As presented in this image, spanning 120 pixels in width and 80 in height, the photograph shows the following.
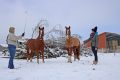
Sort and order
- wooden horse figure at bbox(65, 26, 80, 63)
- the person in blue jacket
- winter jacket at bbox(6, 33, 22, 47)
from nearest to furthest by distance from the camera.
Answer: winter jacket at bbox(6, 33, 22, 47) < the person in blue jacket < wooden horse figure at bbox(65, 26, 80, 63)

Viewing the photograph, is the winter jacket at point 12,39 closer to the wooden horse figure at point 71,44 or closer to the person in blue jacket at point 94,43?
the wooden horse figure at point 71,44

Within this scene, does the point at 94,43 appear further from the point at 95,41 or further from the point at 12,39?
the point at 12,39

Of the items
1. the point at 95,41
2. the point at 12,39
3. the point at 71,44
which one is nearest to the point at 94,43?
the point at 95,41

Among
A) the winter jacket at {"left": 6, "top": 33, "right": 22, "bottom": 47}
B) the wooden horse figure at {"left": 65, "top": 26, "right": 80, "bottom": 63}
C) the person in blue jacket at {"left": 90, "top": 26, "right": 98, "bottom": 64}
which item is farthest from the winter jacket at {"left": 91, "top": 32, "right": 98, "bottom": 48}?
the winter jacket at {"left": 6, "top": 33, "right": 22, "bottom": 47}

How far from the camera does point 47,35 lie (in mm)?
23078

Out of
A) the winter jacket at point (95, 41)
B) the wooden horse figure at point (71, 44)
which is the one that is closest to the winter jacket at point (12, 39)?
the wooden horse figure at point (71, 44)

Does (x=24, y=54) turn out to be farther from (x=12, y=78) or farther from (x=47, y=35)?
(x=12, y=78)

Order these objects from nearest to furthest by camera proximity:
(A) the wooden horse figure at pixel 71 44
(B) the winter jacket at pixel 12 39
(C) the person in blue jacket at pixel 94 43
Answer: (B) the winter jacket at pixel 12 39 < (C) the person in blue jacket at pixel 94 43 < (A) the wooden horse figure at pixel 71 44

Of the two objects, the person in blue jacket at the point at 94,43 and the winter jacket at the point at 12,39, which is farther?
the person in blue jacket at the point at 94,43

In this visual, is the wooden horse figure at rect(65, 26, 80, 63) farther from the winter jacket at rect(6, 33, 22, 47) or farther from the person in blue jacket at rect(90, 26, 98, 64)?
the winter jacket at rect(6, 33, 22, 47)

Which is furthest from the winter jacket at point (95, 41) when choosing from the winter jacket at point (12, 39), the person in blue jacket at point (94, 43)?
the winter jacket at point (12, 39)

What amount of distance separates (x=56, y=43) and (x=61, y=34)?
2177 millimetres

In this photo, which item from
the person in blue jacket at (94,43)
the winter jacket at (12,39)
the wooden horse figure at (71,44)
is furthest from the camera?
the wooden horse figure at (71,44)

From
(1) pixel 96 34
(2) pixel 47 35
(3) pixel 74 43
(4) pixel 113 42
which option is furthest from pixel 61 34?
(4) pixel 113 42
